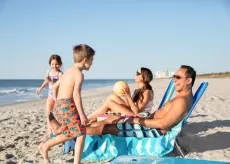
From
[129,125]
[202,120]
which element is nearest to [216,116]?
[202,120]

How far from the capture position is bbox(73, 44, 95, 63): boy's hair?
3.28 metres

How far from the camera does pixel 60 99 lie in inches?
130

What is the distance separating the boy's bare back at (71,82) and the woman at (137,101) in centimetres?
153

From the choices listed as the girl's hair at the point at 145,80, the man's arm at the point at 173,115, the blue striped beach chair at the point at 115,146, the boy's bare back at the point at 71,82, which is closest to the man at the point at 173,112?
the man's arm at the point at 173,115

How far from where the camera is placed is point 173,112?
370 cm

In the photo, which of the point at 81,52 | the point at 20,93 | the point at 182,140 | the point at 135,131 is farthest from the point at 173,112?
the point at 20,93

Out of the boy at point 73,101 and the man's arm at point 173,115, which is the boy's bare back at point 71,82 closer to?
the boy at point 73,101

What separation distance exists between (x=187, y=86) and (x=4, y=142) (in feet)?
10.9

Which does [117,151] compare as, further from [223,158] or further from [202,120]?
[202,120]

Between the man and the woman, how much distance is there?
0.64m

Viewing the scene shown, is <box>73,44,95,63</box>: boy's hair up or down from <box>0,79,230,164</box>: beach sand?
up

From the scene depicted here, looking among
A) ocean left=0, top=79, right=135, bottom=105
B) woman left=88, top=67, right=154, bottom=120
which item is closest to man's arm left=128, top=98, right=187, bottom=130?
woman left=88, top=67, right=154, bottom=120

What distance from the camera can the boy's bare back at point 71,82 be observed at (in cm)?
319

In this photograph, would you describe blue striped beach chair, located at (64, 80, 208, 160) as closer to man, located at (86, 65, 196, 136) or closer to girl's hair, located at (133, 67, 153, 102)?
man, located at (86, 65, 196, 136)
